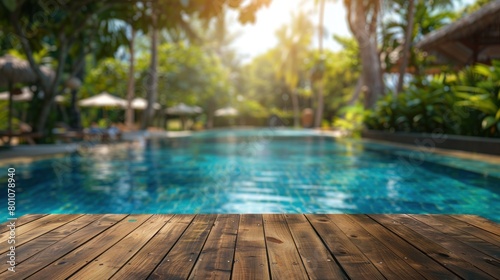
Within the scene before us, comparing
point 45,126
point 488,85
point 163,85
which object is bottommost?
point 45,126

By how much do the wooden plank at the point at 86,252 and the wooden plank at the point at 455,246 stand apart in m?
2.25

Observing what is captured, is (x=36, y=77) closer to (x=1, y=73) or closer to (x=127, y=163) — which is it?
(x=1, y=73)

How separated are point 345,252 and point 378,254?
203 mm

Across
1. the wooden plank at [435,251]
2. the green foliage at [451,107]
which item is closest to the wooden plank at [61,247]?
the wooden plank at [435,251]

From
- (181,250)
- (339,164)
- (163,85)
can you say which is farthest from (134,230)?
(163,85)

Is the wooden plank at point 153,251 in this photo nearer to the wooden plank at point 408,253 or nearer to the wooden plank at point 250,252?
the wooden plank at point 250,252

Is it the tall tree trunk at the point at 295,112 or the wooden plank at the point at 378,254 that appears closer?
the wooden plank at the point at 378,254

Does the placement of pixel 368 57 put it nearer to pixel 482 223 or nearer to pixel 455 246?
pixel 482 223

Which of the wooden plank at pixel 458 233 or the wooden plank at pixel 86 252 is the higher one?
the wooden plank at pixel 86 252

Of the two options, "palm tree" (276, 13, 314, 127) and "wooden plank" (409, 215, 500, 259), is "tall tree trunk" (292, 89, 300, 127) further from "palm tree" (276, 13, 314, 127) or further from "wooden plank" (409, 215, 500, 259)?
"wooden plank" (409, 215, 500, 259)

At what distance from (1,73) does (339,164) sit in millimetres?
9887

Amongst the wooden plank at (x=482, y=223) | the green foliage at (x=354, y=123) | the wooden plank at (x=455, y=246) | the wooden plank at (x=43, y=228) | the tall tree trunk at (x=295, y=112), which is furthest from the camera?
the tall tree trunk at (x=295, y=112)

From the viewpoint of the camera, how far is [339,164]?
999 centimetres

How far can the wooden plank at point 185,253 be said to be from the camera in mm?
2270
